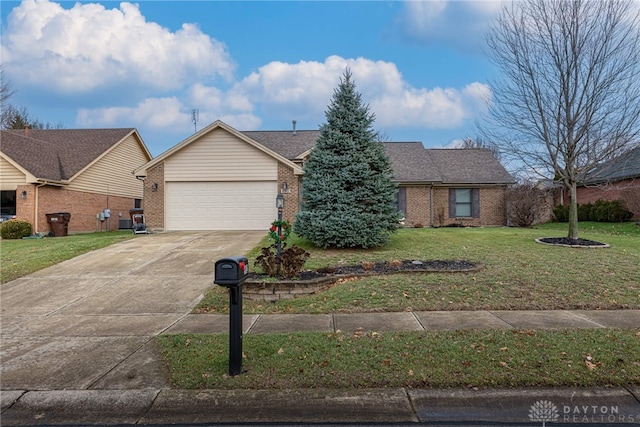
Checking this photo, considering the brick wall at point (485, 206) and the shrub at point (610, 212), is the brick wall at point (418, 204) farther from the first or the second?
the shrub at point (610, 212)

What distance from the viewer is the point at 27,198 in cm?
1712

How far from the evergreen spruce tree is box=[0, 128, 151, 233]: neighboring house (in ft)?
45.8

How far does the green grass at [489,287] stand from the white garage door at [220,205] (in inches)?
286

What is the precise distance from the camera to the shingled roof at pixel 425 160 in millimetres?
20078

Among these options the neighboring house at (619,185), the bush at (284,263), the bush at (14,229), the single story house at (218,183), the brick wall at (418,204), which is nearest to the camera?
the bush at (284,263)

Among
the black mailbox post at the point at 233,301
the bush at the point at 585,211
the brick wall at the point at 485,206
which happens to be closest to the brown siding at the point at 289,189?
the brick wall at the point at 485,206

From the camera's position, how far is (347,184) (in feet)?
35.6

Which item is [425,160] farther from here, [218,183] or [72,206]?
[72,206]

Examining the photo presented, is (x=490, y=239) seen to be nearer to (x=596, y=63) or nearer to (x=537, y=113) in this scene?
(x=537, y=113)

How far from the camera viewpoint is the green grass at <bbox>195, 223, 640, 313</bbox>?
6.20 metres

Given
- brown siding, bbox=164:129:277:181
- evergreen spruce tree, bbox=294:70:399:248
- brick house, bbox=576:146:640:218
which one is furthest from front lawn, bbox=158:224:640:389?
brown siding, bbox=164:129:277:181

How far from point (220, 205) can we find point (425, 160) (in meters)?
11.7

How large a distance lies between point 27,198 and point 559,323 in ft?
67.3

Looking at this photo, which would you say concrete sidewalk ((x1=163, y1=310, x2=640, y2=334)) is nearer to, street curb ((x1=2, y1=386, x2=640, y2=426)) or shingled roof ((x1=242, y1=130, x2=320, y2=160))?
street curb ((x1=2, y1=386, x2=640, y2=426))
